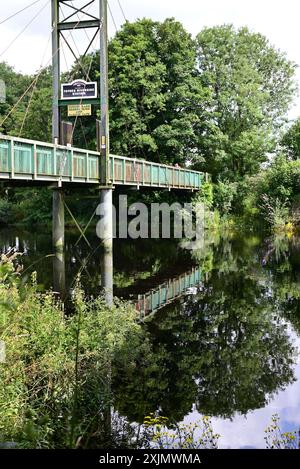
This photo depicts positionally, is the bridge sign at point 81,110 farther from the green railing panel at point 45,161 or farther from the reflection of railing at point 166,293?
the reflection of railing at point 166,293

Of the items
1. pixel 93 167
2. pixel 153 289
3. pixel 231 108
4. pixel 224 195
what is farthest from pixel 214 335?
pixel 231 108

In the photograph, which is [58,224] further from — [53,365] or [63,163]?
[53,365]

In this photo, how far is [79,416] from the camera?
5402 millimetres

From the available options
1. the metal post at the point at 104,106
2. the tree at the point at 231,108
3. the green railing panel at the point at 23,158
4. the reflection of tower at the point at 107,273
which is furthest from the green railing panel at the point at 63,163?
the tree at the point at 231,108

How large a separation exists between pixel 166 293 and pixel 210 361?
5.27 m

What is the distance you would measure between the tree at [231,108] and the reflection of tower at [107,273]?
15.1 m

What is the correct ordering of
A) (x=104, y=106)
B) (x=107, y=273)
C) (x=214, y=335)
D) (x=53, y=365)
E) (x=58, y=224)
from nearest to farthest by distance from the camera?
(x=53, y=365), (x=214, y=335), (x=107, y=273), (x=58, y=224), (x=104, y=106)

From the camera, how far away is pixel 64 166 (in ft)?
55.7

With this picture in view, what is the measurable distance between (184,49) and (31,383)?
29626 mm

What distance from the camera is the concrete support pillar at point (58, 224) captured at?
64.8 feet

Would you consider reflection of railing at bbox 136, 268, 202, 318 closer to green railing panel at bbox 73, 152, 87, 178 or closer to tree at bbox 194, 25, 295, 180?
green railing panel at bbox 73, 152, 87, 178

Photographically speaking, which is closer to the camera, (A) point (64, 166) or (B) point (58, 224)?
(A) point (64, 166)

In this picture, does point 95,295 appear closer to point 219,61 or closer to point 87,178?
point 87,178

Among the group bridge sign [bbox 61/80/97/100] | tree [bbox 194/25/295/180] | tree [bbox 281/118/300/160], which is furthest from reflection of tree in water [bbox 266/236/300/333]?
tree [bbox 281/118/300/160]
